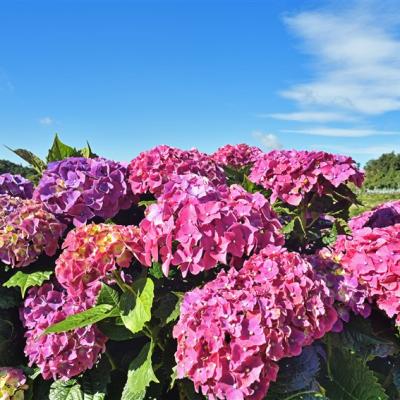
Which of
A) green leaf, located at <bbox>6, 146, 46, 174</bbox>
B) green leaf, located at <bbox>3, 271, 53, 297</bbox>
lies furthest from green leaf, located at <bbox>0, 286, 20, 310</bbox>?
green leaf, located at <bbox>6, 146, 46, 174</bbox>

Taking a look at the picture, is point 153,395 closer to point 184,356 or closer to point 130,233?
point 184,356

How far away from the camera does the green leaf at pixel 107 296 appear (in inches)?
73.0

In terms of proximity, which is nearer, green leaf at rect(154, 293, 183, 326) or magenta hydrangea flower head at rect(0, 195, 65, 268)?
green leaf at rect(154, 293, 183, 326)

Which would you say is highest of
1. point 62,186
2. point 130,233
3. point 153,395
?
point 62,186

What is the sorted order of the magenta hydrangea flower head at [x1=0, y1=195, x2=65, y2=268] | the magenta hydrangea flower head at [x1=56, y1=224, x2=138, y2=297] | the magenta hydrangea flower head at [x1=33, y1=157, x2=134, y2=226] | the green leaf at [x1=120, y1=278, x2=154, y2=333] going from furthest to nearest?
the magenta hydrangea flower head at [x1=33, y1=157, x2=134, y2=226], the magenta hydrangea flower head at [x1=0, y1=195, x2=65, y2=268], the magenta hydrangea flower head at [x1=56, y1=224, x2=138, y2=297], the green leaf at [x1=120, y1=278, x2=154, y2=333]

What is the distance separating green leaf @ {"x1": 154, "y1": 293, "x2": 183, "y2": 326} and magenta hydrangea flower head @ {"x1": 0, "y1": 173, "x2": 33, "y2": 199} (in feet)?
3.67

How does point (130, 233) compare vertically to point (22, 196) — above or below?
below

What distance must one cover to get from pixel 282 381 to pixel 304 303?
299 millimetres

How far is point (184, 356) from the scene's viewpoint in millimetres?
1589

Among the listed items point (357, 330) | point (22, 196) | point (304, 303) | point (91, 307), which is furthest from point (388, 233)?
point (22, 196)

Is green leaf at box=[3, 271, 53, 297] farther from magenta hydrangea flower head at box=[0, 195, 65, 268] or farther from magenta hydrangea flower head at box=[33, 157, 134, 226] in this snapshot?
magenta hydrangea flower head at box=[33, 157, 134, 226]

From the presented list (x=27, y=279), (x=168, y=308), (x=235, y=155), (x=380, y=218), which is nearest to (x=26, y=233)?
(x=27, y=279)

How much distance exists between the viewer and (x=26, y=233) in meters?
2.14

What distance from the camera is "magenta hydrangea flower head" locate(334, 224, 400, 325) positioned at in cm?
193
